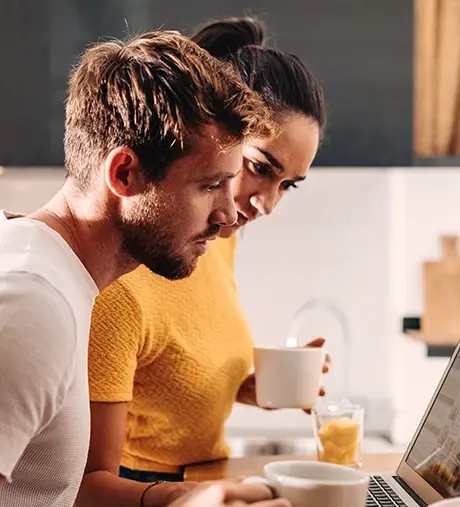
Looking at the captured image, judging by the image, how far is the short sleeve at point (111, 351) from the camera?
3.78ft

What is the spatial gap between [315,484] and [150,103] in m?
0.47

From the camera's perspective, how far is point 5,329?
0.80 metres

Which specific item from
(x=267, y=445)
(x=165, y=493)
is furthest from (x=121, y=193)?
(x=267, y=445)

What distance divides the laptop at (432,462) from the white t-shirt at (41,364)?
0.35 meters

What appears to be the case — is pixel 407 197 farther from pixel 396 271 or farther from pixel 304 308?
pixel 304 308

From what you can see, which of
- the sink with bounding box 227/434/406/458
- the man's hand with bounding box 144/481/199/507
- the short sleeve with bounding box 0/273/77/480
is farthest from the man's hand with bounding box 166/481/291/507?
the sink with bounding box 227/434/406/458

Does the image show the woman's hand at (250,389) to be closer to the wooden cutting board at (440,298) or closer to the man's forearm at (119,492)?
the man's forearm at (119,492)

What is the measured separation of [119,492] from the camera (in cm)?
112

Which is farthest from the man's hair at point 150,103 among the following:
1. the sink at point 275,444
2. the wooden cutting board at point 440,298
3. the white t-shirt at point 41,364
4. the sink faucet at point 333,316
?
the sink faucet at point 333,316

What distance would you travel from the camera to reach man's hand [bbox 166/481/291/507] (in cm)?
71

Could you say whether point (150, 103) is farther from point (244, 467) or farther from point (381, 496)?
point (244, 467)

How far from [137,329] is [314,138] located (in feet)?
1.52

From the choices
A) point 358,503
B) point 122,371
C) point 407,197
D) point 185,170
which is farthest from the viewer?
point 407,197

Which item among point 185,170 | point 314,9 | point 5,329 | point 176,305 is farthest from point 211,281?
point 314,9
